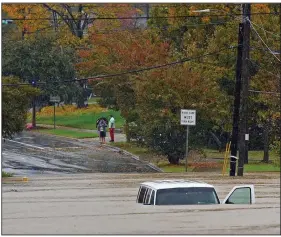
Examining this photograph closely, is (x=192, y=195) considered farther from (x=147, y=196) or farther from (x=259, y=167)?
(x=259, y=167)

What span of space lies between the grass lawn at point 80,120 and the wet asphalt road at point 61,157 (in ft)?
26.9

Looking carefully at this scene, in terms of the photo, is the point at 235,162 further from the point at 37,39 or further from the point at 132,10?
the point at 132,10

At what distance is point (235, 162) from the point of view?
27969 mm

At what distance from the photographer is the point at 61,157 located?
3900 cm

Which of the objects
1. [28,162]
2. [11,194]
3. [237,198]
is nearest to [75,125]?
[28,162]

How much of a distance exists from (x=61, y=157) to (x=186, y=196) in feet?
80.3

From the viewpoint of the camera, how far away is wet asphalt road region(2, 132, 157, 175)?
3397 cm

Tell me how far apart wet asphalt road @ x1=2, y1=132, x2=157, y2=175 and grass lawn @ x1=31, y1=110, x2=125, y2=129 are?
8.20 m

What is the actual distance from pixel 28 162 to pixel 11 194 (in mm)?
15518

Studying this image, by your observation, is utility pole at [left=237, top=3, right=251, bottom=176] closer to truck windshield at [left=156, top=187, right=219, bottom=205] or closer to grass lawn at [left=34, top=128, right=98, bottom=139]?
truck windshield at [left=156, top=187, right=219, bottom=205]

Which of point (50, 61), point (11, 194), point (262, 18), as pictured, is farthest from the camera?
point (50, 61)

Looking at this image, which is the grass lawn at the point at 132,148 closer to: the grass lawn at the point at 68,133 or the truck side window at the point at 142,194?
the grass lawn at the point at 68,133

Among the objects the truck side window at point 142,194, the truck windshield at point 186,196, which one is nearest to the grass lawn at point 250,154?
the truck side window at point 142,194

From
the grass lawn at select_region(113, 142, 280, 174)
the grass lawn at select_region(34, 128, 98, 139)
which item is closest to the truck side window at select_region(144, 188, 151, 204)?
the grass lawn at select_region(113, 142, 280, 174)
